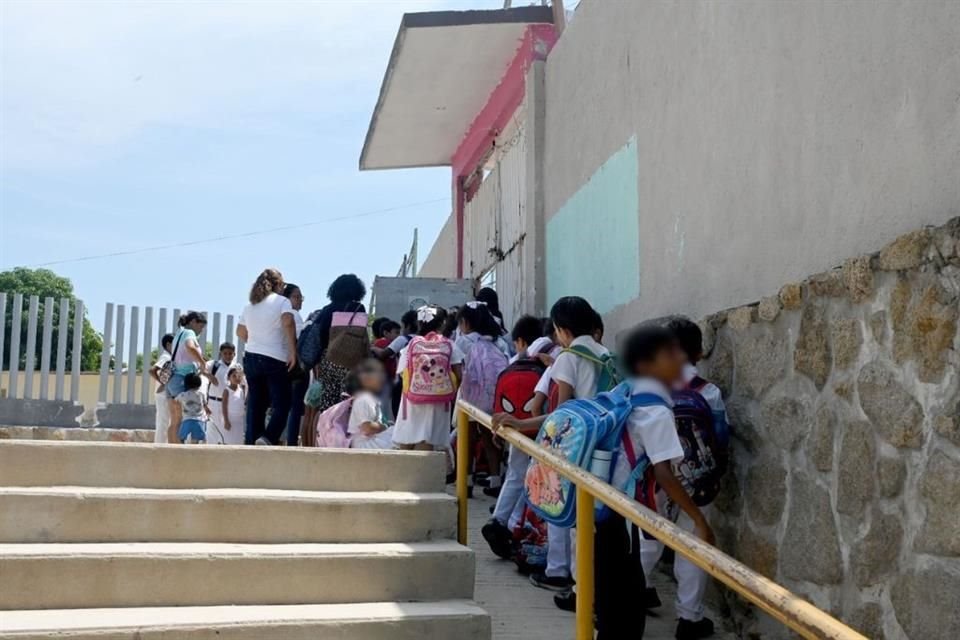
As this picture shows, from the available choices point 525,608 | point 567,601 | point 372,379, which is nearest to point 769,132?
point 567,601

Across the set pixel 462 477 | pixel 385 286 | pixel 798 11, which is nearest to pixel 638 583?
pixel 462 477

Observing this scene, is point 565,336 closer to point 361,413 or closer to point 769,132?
point 769,132

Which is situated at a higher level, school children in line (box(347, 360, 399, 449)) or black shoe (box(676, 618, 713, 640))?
school children in line (box(347, 360, 399, 449))

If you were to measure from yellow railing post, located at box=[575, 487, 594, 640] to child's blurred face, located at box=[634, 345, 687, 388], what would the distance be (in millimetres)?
824

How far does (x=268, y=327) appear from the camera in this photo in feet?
23.1

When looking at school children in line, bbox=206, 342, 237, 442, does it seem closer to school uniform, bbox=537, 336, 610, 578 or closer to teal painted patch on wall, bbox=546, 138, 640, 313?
teal painted patch on wall, bbox=546, 138, 640, 313

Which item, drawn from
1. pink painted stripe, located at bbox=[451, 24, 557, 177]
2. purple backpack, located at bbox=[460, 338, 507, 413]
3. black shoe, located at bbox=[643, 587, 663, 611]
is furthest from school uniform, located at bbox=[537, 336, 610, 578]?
pink painted stripe, located at bbox=[451, 24, 557, 177]

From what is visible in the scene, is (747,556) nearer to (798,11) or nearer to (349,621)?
(349,621)

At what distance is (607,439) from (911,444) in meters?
1.09

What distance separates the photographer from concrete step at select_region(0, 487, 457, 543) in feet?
14.6

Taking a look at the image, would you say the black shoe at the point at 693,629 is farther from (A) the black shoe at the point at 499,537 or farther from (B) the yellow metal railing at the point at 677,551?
(A) the black shoe at the point at 499,537

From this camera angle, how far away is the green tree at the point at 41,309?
12492 millimetres

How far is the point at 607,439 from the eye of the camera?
374cm

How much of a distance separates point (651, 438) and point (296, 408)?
4079 millimetres
